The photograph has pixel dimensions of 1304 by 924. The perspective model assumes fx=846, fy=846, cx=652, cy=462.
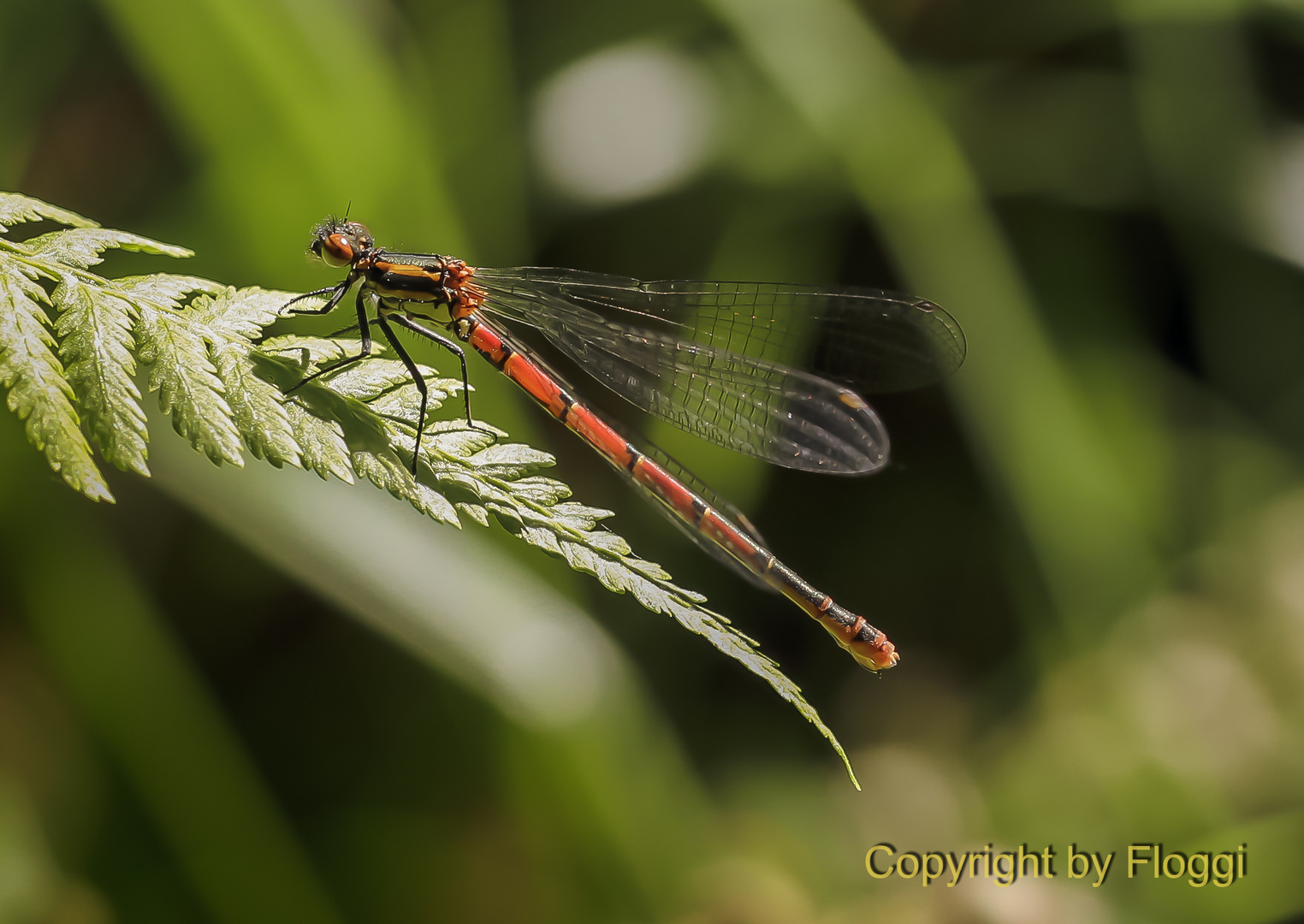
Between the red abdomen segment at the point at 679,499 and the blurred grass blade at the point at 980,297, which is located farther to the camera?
the blurred grass blade at the point at 980,297

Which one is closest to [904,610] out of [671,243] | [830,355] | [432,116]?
[830,355]

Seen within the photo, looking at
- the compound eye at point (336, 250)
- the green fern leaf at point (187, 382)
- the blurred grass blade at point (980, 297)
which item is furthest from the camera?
the blurred grass blade at point (980, 297)

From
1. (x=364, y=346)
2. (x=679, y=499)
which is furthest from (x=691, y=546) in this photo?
(x=364, y=346)

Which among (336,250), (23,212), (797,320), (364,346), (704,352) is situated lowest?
(23,212)

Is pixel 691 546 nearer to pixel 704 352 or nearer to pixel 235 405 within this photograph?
pixel 704 352

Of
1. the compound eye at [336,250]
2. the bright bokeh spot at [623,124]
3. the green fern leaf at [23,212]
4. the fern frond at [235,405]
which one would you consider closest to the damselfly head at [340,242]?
the compound eye at [336,250]

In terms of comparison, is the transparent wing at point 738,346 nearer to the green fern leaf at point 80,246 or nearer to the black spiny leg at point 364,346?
the black spiny leg at point 364,346

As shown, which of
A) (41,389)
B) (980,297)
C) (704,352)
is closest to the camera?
(41,389)

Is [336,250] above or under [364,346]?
above
